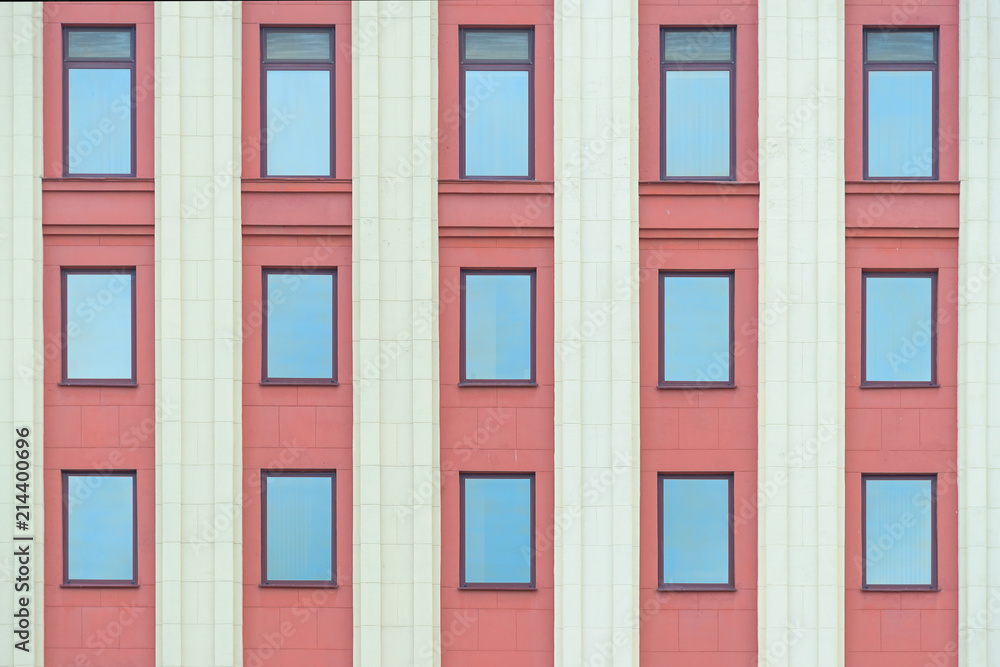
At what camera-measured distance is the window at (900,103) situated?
21.6 metres

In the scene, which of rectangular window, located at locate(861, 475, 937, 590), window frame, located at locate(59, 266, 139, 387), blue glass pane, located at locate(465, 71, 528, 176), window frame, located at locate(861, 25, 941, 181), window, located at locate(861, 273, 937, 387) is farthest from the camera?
blue glass pane, located at locate(465, 71, 528, 176)

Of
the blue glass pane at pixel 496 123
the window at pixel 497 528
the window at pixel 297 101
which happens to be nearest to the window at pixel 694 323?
the window at pixel 497 528

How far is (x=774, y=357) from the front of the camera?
20922 mm

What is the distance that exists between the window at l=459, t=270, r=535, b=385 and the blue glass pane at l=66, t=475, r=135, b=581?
7.16 meters

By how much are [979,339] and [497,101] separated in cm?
1047

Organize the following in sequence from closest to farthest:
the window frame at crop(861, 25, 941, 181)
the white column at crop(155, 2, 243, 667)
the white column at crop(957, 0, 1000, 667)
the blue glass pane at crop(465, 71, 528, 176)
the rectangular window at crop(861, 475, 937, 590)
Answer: the white column at crop(957, 0, 1000, 667) → the white column at crop(155, 2, 243, 667) → the rectangular window at crop(861, 475, 937, 590) → the window frame at crop(861, 25, 941, 181) → the blue glass pane at crop(465, 71, 528, 176)

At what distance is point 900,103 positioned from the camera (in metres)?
21.8

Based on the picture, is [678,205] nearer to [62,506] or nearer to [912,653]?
[912,653]

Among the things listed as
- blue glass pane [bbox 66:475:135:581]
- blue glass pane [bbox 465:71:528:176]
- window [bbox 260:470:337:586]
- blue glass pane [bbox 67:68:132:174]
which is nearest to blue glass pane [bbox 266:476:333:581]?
window [bbox 260:470:337:586]

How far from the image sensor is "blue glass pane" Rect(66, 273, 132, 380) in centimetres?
2147

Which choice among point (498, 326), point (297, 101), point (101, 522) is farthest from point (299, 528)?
point (297, 101)

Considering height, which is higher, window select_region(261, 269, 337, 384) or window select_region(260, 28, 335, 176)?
window select_region(260, 28, 335, 176)

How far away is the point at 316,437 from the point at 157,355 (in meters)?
3.43
